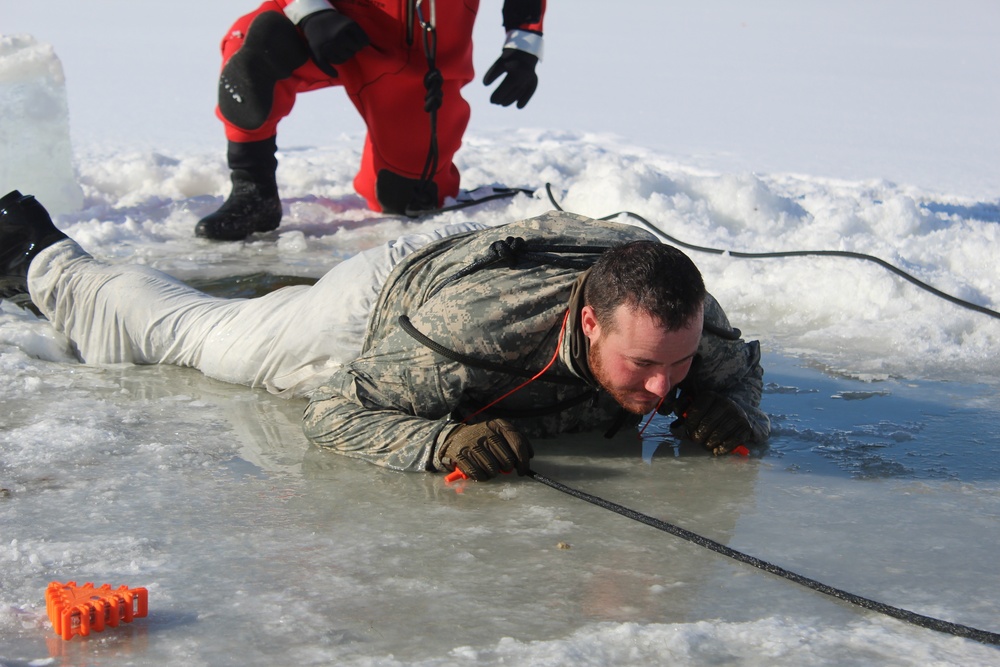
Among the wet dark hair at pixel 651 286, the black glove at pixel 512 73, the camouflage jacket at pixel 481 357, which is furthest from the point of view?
the black glove at pixel 512 73

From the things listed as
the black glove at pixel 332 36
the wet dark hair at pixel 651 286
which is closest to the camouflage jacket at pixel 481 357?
the wet dark hair at pixel 651 286

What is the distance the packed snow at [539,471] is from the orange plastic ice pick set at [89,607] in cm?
2

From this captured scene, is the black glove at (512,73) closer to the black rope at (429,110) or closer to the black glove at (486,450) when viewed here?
the black rope at (429,110)

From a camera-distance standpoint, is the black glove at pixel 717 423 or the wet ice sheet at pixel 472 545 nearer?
the wet ice sheet at pixel 472 545

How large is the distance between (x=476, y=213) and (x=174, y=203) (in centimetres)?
150

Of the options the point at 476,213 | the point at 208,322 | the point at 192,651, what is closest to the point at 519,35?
the point at 476,213

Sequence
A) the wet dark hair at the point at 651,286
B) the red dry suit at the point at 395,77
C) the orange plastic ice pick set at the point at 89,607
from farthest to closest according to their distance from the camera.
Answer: the red dry suit at the point at 395,77 → the wet dark hair at the point at 651,286 → the orange plastic ice pick set at the point at 89,607

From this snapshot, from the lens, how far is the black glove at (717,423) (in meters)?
2.83

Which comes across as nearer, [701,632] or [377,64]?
[701,632]

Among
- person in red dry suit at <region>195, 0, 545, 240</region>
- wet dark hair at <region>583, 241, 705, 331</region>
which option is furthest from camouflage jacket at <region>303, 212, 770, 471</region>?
person in red dry suit at <region>195, 0, 545, 240</region>

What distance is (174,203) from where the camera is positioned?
5715 millimetres

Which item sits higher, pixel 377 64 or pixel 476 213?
pixel 377 64

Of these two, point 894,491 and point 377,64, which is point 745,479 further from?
point 377,64

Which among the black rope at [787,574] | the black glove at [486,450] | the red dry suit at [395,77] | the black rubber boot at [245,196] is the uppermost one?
the red dry suit at [395,77]
